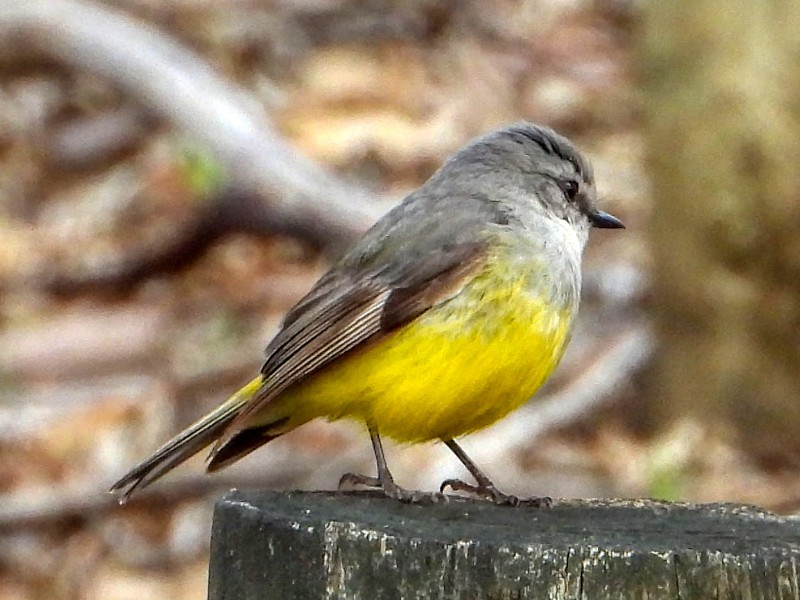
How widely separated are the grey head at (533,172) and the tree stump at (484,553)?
190 cm

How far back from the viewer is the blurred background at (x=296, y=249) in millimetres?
7953

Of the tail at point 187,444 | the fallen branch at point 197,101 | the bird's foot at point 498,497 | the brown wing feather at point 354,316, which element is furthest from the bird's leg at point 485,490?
the fallen branch at point 197,101

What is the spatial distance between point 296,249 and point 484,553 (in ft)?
23.3

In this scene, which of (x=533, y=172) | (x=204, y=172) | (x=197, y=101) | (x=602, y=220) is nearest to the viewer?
(x=533, y=172)

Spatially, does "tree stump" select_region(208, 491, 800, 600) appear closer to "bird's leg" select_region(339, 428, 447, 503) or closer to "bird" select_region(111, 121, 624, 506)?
"bird's leg" select_region(339, 428, 447, 503)

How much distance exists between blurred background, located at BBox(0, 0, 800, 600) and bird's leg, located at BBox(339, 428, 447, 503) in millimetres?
759

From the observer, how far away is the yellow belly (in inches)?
181

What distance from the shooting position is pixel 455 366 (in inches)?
181

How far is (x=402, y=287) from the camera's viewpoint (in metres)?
4.80

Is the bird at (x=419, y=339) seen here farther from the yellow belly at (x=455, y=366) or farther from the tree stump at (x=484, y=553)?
the tree stump at (x=484, y=553)

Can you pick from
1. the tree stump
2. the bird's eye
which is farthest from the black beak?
the tree stump

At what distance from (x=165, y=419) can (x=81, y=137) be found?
166 inches

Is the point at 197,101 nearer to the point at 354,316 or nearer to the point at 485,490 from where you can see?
the point at 354,316

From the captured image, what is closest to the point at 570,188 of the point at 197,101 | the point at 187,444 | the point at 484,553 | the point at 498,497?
the point at 498,497
